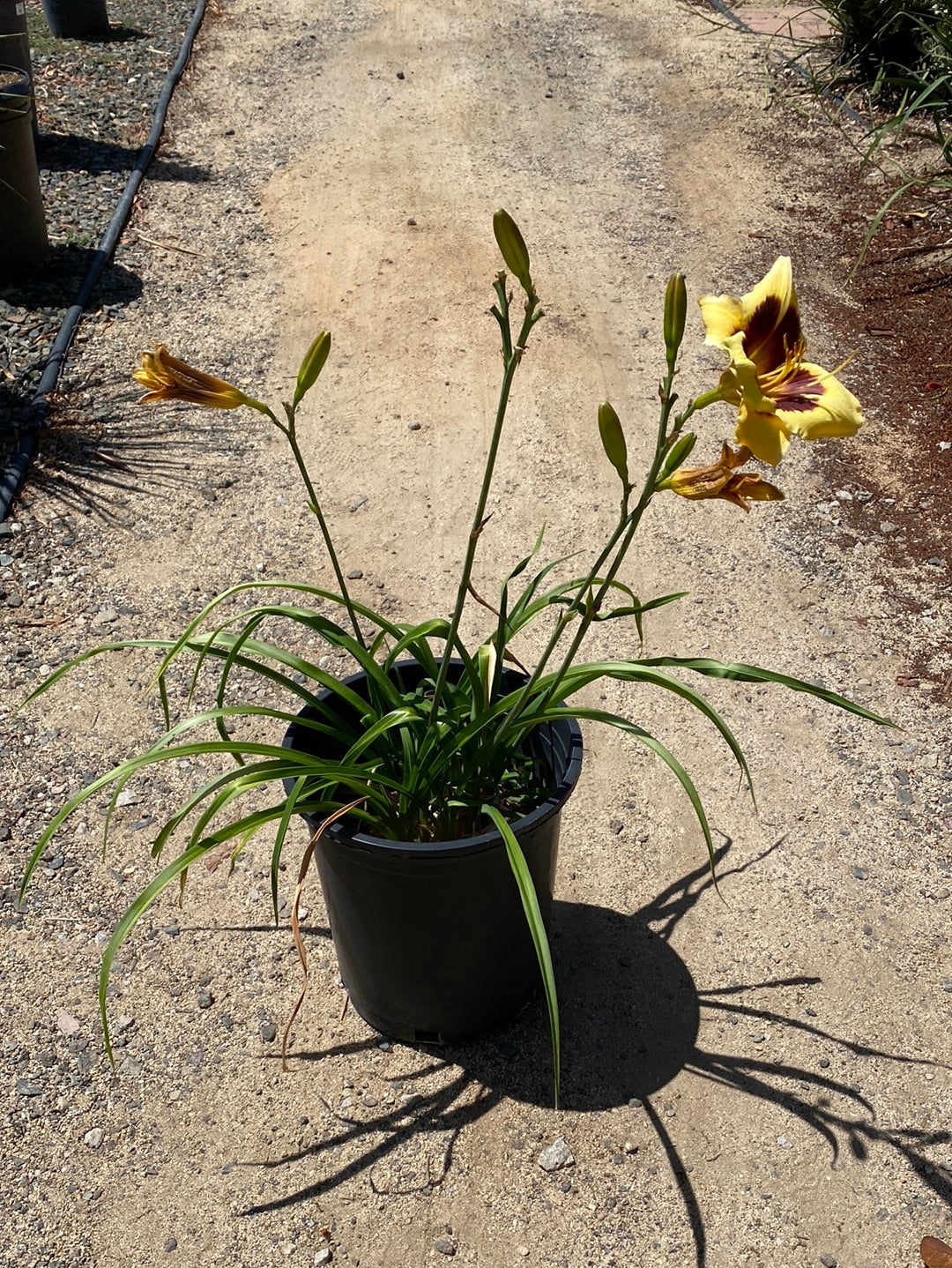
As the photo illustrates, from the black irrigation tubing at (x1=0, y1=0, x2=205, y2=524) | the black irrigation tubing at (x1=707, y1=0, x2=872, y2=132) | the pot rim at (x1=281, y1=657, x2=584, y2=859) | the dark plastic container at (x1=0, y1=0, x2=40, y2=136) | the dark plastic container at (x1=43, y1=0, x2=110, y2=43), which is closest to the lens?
the pot rim at (x1=281, y1=657, x2=584, y2=859)

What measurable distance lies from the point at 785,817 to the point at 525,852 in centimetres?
95

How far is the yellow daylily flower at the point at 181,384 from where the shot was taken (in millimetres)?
1549

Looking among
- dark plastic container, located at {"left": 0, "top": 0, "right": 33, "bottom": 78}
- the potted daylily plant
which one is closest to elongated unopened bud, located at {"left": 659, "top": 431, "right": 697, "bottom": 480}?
the potted daylily plant

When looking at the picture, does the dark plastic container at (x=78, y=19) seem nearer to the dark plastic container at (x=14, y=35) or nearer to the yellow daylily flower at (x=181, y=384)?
the dark plastic container at (x=14, y=35)

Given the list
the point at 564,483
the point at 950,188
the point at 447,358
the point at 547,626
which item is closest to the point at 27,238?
the point at 447,358

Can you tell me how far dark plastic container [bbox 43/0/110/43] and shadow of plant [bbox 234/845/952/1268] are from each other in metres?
6.03

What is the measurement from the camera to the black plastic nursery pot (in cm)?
179

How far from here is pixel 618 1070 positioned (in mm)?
2090

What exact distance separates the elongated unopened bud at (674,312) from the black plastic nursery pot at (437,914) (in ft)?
2.49

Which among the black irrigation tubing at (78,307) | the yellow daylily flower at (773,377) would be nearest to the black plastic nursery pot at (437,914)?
the yellow daylily flower at (773,377)

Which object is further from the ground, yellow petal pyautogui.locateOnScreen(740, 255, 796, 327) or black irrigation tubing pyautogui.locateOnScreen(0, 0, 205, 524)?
yellow petal pyautogui.locateOnScreen(740, 255, 796, 327)

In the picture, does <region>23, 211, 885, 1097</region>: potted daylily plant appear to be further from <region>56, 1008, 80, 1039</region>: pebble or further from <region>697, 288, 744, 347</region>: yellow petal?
<region>56, 1008, 80, 1039</region>: pebble

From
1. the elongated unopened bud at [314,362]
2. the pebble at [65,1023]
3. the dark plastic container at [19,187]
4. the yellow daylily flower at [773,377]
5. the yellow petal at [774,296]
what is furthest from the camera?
the dark plastic container at [19,187]

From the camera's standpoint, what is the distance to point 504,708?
179cm
